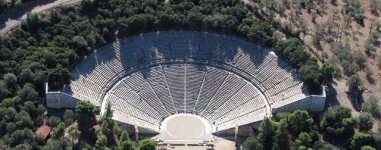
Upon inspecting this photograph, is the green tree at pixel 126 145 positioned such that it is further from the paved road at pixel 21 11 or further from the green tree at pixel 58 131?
the paved road at pixel 21 11

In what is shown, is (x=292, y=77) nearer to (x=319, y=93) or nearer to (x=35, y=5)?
(x=319, y=93)

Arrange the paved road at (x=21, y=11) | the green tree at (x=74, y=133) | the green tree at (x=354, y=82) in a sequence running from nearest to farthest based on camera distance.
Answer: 1. the green tree at (x=74, y=133)
2. the green tree at (x=354, y=82)
3. the paved road at (x=21, y=11)

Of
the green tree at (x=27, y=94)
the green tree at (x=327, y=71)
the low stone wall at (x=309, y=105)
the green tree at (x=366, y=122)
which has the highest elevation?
the green tree at (x=327, y=71)

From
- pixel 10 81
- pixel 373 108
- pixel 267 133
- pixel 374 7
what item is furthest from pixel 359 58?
pixel 10 81

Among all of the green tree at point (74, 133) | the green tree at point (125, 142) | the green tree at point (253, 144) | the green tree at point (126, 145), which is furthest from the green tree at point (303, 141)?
the green tree at point (74, 133)

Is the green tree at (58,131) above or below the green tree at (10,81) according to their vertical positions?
below

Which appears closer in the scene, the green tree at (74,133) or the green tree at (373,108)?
the green tree at (74,133)

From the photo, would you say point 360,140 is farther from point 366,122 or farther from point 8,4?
point 8,4
